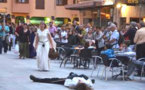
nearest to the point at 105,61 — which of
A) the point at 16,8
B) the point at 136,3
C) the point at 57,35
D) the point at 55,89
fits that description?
the point at 55,89

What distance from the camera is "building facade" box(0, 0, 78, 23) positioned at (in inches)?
2459

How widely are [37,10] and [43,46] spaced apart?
1835 inches

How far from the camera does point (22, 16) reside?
64000 mm

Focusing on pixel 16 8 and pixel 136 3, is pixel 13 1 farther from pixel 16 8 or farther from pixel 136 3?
pixel 136 3

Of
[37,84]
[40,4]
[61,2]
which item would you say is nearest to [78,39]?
[37,84]

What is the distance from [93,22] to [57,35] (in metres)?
15.0

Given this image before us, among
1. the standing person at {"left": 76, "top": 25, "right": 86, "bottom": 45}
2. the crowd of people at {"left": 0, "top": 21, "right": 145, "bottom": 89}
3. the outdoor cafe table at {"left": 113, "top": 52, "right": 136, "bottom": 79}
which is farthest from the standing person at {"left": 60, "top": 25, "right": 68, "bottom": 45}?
the outdoor cafe table at {"left": 113, "top": 52, "right": 136, "bottom": 79}

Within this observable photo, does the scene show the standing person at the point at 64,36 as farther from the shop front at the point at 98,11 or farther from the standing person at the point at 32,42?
the shop front at the point at 98,11

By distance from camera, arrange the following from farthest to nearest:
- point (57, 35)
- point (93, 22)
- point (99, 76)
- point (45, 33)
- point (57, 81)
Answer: point (93, 22) → point (57, 35) → point (45, 33) → point (99, 76) → point (57, 81)

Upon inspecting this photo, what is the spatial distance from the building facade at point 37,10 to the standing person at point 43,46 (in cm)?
4369

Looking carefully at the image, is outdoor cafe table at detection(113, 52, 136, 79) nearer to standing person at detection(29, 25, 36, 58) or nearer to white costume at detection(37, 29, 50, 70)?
white costume at detection(37, 29, 50, 70)

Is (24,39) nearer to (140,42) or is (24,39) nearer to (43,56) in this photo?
(43,56)

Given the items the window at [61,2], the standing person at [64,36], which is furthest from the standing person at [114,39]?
the window at [61,2]

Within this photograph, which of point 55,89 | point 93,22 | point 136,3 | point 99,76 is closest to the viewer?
point 55,89
